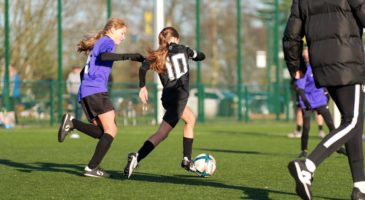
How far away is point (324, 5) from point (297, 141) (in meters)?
10.3

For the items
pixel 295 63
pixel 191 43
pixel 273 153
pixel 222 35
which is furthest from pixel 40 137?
pixel 222 35

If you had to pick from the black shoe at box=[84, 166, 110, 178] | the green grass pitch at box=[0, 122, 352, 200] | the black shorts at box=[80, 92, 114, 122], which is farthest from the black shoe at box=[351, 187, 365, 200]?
the black shorts at box=[80, 92, 114, 122]

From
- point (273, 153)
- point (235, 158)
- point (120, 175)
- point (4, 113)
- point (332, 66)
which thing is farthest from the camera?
point (4, 113)

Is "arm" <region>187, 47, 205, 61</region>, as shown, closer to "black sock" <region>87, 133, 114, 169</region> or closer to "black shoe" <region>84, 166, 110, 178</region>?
"black sock" <region>87, 133, 114, 169</region>

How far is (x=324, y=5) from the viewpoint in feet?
23.2

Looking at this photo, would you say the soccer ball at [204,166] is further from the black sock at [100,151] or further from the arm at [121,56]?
the arm at [121,56]

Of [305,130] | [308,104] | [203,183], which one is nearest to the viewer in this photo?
[203,183]

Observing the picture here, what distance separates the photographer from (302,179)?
21.8 ft

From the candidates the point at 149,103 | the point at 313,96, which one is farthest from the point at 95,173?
the point at 149,103

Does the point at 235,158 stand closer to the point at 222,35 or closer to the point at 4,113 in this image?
the point at 4,113

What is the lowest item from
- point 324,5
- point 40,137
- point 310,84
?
point 40,137

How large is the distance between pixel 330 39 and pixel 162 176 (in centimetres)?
322

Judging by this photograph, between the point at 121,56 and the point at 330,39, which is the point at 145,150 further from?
the point at 330,39

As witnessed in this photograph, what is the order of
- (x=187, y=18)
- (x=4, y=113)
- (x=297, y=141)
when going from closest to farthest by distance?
(x=297, y=141)
(x=4, y=113)
(x=187, y=18)
